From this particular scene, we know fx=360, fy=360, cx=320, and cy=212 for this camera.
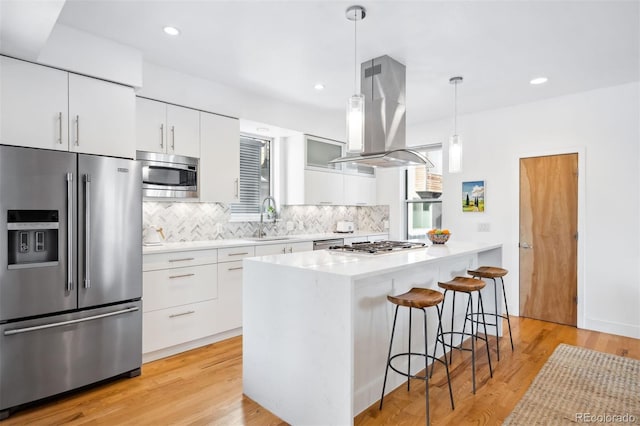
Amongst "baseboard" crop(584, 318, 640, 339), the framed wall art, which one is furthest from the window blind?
"baseboard" crop(584, 318, 640, 339)

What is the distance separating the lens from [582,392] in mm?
2570

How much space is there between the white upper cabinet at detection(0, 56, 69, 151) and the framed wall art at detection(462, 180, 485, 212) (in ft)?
14.9

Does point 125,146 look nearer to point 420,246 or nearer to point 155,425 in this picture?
point 155,425

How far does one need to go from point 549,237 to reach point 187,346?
13.8 feet

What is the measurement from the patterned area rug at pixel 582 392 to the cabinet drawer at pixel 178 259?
2.70 metres

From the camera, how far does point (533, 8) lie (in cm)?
241

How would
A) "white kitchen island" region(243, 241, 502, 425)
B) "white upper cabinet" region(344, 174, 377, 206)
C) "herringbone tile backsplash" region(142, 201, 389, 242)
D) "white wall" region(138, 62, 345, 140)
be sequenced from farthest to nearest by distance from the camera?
1. "white upper cabinet" region(344, 174, 377, 206)
2. "herringbone tile backsplash" region(142, 201, 389, 242)
3. "white wall" region(138, 62, 345, 140)
4. "white kitchen island" region(243, 241, 502, 425)

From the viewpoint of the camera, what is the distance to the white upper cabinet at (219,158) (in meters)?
3.74

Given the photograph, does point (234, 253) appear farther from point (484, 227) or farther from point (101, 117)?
point (484, 227)

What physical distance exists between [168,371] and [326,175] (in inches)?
125

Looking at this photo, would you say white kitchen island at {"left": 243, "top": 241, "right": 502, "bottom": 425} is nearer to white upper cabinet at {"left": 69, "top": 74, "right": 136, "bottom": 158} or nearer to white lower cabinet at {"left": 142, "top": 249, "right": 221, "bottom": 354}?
white lower cabinet at {"left": 142, "top": 249, "right": 221, "bottom": 354}

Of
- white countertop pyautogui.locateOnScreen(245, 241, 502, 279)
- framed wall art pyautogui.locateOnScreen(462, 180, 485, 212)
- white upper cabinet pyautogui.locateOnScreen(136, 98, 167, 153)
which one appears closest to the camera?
white countertop pyautogui.locateOnScreen(245, 241, 502, 279)

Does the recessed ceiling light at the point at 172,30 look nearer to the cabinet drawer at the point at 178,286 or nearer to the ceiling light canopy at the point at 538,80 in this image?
the cabinet drawer at the point at 178,286

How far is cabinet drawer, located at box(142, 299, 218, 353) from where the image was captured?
307 cm
